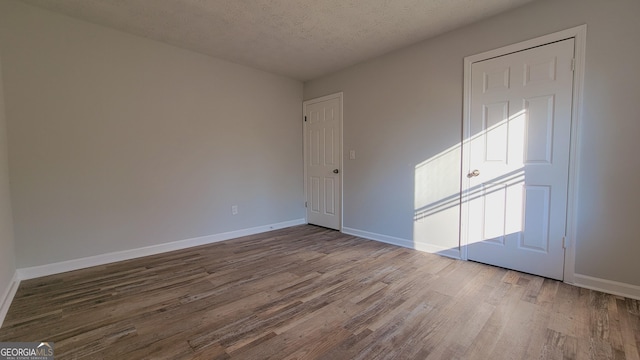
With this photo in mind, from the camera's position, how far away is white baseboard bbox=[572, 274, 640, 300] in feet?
6.79

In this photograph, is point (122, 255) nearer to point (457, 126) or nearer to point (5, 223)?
point (5, 223)

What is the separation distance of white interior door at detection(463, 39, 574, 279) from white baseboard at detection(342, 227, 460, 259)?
232 mm

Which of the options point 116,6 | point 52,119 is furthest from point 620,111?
point 52,119

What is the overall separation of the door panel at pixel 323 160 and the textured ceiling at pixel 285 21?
3.27ft

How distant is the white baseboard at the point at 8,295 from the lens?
1.86 metres

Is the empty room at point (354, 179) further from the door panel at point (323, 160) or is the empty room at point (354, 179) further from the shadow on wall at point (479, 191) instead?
the door panel at point (323, 160)

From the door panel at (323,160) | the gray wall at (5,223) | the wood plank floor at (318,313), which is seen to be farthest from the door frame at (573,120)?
the gray wall at (5,223)

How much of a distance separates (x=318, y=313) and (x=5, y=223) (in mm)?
2583

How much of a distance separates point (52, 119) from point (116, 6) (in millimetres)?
1227

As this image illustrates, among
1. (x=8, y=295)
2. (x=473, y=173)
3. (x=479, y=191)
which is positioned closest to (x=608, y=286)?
(x=479, y=191)

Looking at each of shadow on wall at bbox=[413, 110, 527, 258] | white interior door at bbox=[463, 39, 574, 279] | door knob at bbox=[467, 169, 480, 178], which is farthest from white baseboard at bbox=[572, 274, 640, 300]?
door knob at bbox=[467, 169, 480, 178]

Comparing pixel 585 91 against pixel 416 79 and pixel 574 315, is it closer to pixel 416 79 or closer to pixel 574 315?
pixel 416 79

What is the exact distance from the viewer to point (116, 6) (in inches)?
96.4

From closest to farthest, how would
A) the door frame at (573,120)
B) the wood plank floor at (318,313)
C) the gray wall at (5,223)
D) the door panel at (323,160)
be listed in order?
the wood plank floor at (318,313) < the gray wall at (5,223) < the door frame at (573,120) < the door panel at (323,160)
